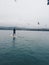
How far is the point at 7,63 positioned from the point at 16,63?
3.83 feet

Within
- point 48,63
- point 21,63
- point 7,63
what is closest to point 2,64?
point 7,63

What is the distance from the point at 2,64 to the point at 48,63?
601cm

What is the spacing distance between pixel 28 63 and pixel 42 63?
1.86 metres

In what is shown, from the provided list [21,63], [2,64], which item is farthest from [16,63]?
[2,64]

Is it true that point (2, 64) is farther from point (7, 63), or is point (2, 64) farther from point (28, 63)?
point (28, 63)

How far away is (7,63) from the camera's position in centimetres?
1753

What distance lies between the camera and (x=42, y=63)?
58.5ft

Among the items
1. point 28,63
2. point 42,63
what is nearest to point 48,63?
point 42,63

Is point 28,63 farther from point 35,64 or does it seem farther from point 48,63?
point 48,63

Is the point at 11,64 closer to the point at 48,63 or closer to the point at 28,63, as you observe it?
the point at 28,63

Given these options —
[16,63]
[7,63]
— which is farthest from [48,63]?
[7,63]

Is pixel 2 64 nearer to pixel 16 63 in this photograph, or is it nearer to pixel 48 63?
pixel 16 63

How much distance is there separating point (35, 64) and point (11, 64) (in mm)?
3055

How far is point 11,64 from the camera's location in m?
17.0
